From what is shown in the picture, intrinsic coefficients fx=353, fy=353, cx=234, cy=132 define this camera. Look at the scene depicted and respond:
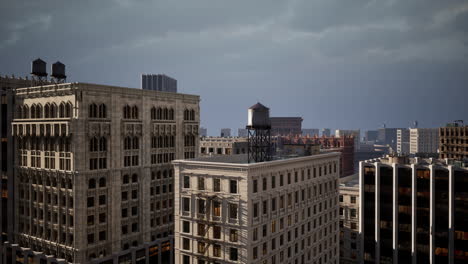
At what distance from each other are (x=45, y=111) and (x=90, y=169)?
52.3 ft

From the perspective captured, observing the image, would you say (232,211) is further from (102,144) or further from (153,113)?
(153,113)

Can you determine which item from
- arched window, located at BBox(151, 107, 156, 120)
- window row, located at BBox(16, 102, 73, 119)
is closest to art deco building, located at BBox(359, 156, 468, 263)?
arched window, located at BBox(151, 107, 156, 120)

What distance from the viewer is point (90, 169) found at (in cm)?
6781

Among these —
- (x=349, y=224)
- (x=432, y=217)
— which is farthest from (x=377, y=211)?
(x=349, y=224)

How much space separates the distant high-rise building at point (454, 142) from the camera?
15025cm

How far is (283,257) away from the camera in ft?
197

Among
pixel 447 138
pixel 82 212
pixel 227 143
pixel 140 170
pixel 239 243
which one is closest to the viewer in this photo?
pixel 239 243

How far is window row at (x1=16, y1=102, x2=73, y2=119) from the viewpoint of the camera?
221 feet

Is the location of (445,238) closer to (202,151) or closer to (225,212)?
(225,212)

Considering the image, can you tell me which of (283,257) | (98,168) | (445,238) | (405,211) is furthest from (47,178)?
(445,238)

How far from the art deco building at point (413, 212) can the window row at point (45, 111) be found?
2677 inches

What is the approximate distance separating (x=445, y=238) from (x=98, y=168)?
76.9 metres

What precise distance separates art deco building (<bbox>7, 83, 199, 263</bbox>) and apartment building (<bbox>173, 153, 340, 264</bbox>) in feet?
66.3

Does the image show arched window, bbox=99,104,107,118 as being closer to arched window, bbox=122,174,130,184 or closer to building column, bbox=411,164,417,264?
arched window, bbox=122,174,130,184
